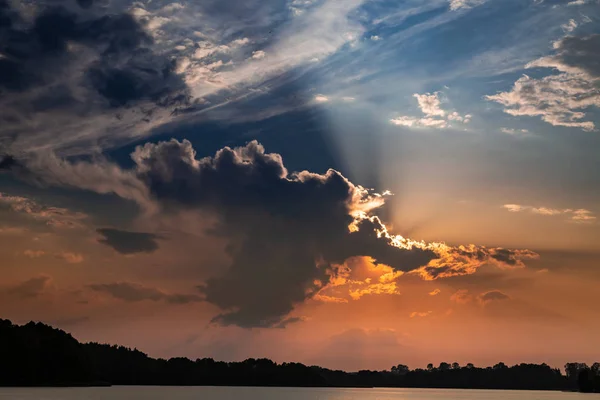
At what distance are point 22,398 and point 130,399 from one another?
3286 centimetres

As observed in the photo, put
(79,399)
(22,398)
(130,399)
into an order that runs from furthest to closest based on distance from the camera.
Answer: (130,399)
(79,399)
(22,398)

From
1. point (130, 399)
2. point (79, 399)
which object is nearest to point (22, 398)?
point (79, 399)

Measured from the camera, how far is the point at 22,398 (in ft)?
530

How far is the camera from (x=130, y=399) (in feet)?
618

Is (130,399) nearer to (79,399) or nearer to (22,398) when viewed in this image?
(79,399)

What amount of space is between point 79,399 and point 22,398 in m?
17.7

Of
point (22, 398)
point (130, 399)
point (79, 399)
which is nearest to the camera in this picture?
point (22, 398)

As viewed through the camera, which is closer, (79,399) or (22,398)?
(22,398)

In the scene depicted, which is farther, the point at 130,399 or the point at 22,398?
the point at 130,399

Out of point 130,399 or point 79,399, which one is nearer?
point 79,399

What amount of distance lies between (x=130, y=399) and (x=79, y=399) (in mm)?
15309

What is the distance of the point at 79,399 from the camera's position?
177m
